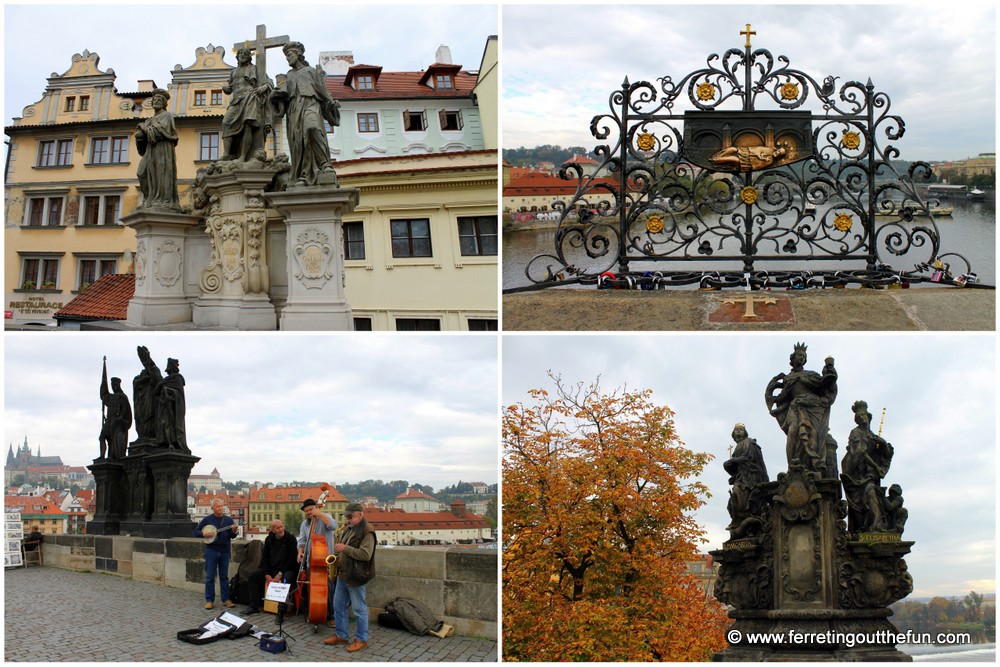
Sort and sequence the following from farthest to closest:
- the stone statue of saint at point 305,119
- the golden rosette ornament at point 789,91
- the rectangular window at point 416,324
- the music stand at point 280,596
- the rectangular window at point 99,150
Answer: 1. the rectangular window at point 99,150
2. the rectangular window at point 416,324
3. the stone statue of saint at point 305,119
4. the golden rosette ornament at point 789,91
5. the music stand at point 280,596

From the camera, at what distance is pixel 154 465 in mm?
13109

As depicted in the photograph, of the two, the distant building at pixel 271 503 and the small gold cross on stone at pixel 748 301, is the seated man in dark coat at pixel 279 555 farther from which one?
the small gold cross on stone at pixel 748 301

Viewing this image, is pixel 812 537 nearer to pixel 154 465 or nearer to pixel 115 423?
pixel 154 465

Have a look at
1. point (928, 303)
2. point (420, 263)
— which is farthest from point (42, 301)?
point (928, 303)

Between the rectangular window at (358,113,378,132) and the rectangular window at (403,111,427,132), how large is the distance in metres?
1.07

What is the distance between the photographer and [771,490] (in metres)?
8.16

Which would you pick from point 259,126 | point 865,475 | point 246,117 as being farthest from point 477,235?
point 865,475

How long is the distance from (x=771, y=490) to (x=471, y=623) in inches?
123

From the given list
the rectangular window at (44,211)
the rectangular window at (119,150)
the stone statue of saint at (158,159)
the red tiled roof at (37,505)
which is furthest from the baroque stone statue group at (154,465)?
the rectangular window at (44,211)

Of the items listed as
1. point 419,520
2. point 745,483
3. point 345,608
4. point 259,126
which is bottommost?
point 345,608

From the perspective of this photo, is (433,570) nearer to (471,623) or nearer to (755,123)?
(471,623)

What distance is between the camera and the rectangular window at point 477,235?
2286 centimetres

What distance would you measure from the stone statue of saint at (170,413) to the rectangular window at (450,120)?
20.2 metres

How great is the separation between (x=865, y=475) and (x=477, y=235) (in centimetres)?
1602
